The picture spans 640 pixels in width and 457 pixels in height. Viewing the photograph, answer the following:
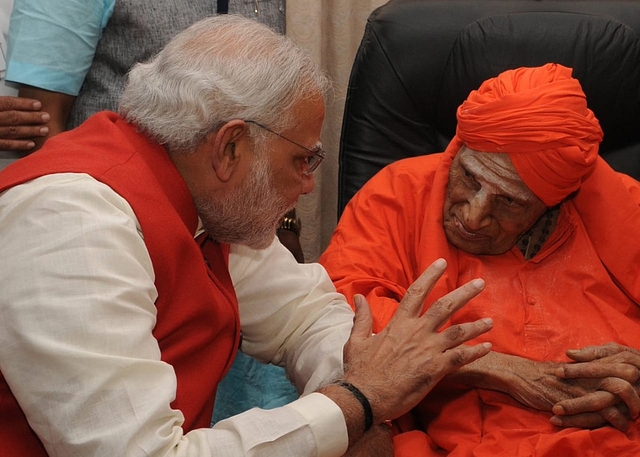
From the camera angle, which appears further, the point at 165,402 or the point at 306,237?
the point at 306,237

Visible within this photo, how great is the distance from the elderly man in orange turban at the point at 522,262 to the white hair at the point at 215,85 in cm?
57

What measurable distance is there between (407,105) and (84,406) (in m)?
1.47

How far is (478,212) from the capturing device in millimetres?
1985

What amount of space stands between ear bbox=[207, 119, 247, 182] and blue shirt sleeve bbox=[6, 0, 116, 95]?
2.68 feet

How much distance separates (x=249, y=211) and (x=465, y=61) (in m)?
1.03

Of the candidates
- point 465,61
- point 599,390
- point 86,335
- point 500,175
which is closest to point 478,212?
point 500,175

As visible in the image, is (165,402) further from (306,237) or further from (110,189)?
(306,237)

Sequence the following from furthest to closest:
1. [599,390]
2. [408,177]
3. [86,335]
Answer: [408,177], [599,390], [86,335]

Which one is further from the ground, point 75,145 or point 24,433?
point 75,145

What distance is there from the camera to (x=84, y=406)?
1263 millimetres

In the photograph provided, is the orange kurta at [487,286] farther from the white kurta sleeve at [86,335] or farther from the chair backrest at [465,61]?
the white kurta sleeve at [86,335]

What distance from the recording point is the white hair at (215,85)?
1.53 meters

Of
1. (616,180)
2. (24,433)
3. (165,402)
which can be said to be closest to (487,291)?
(616,180)

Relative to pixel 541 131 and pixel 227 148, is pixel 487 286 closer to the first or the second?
pixel 541 131
